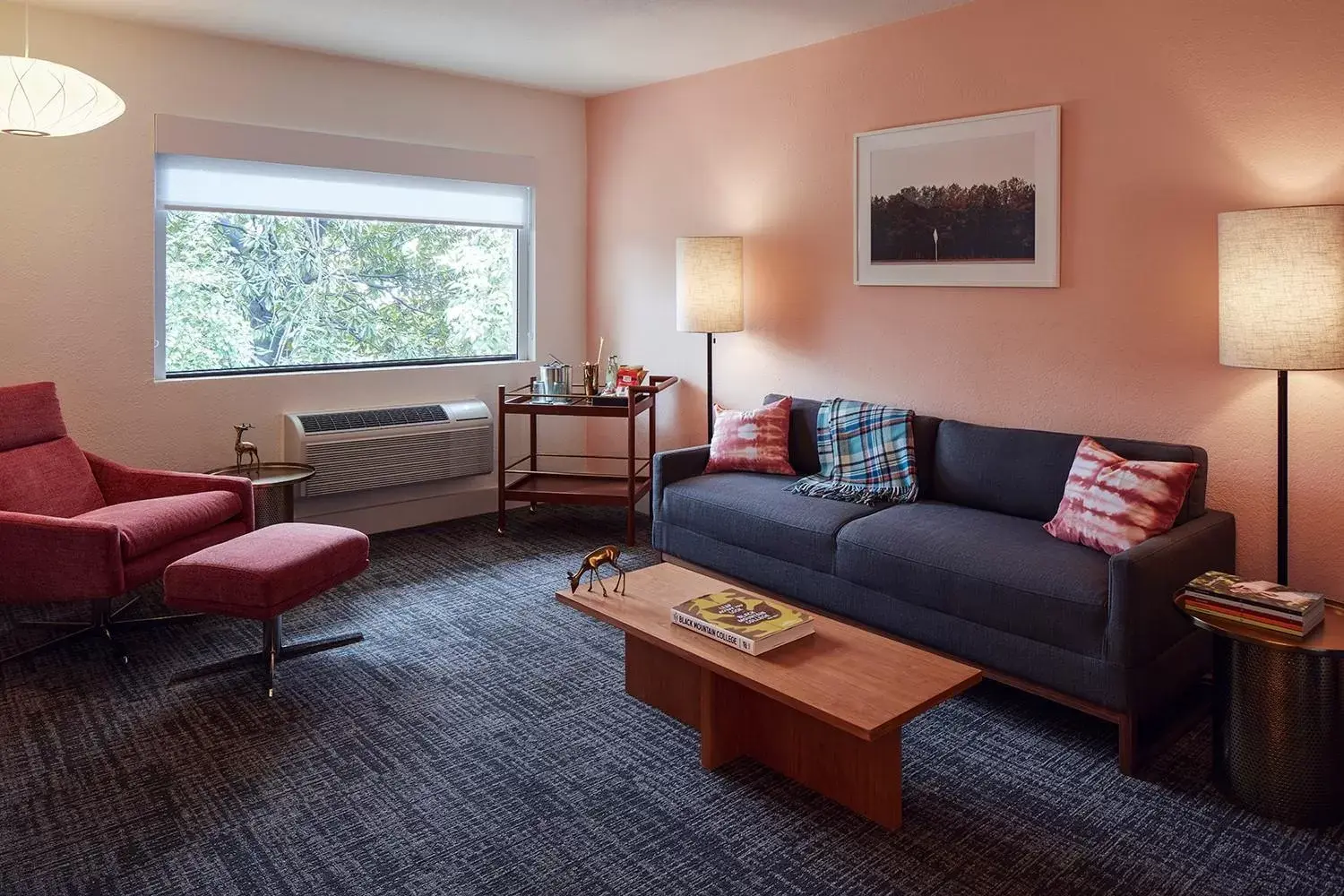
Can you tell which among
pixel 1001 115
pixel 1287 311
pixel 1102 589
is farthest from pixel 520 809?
pixel 1001 115

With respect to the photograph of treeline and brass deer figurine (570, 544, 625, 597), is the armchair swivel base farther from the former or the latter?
the photograph of treeline

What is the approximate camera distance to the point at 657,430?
577 cm

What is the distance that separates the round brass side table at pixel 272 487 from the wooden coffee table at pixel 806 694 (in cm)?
200

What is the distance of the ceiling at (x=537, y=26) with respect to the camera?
4.02m

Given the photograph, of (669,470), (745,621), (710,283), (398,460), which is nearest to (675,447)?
(710,283)

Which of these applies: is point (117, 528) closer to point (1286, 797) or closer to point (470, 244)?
point (470, 244)

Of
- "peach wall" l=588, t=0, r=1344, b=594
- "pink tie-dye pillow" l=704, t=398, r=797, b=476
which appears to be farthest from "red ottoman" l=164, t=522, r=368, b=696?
"peach wall" l=588, t=0, r=1344, b=594

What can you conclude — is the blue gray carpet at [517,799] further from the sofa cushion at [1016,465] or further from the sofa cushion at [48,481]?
the sofa cushion at [1016,465]

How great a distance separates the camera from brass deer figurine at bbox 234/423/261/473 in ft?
15.0

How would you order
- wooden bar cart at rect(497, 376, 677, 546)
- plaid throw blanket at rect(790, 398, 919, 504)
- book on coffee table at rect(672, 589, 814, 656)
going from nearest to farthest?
book on coffee table at rect(672, 589, 814, 656) < plaid throw blanket at rect(790, 398, 919, 504) < wooden bar cart at rect(497, 376, 677, 546)

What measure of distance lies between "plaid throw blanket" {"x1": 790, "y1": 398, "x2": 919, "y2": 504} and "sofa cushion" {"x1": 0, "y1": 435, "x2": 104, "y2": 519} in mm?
2886

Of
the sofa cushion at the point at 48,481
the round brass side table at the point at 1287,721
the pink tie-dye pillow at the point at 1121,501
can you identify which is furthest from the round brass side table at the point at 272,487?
the round brass side table at the point at 1287,721

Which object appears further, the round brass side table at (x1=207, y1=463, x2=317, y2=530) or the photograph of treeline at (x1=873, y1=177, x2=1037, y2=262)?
the round brass side table at (x1=207, y1=463, x2=317, y2=530)

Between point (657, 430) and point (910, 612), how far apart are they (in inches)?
108
